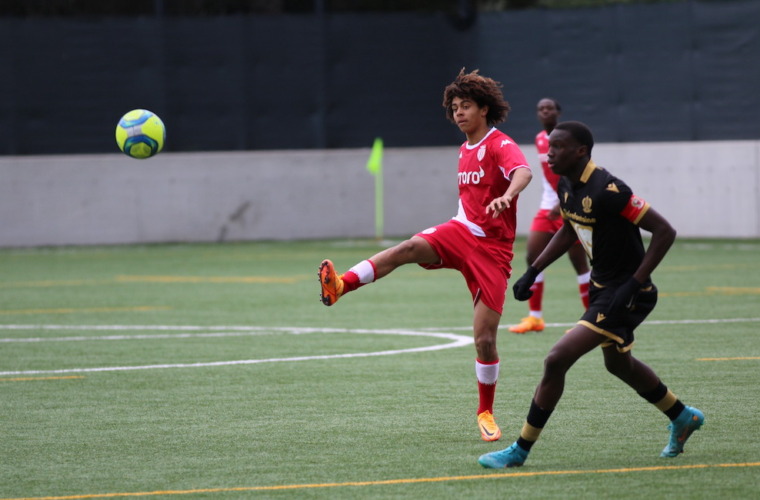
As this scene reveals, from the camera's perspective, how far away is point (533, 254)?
47.5 ft

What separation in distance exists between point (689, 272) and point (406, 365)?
436 inches

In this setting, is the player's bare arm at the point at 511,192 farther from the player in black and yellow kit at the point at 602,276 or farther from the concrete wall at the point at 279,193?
the concrete wall at the point at 279,193

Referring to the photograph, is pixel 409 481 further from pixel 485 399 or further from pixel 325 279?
pixel 325 279

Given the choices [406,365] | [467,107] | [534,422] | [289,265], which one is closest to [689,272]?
[289,265]

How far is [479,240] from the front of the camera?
8.55 m

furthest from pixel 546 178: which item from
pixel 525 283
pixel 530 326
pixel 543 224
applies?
pixel 525 283

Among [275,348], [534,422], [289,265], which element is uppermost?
[534,422]

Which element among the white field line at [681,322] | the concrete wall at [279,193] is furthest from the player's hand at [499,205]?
the concrete wall at [279,193]

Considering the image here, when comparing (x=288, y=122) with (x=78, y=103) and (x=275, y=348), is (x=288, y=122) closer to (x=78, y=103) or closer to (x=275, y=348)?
(x=78, y=103)

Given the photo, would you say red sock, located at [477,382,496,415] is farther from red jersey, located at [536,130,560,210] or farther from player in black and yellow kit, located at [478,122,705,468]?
red jersey, located at [536,130,560,210]

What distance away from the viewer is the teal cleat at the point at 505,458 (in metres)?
7.11

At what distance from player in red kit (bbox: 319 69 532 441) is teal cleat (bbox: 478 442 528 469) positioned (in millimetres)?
1053

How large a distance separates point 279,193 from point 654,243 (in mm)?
25502

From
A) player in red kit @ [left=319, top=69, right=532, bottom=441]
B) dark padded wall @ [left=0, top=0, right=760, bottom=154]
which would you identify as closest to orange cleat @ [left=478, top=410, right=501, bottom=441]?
player in red kit @ [left=319, top=69, right=532, bottom=441]
